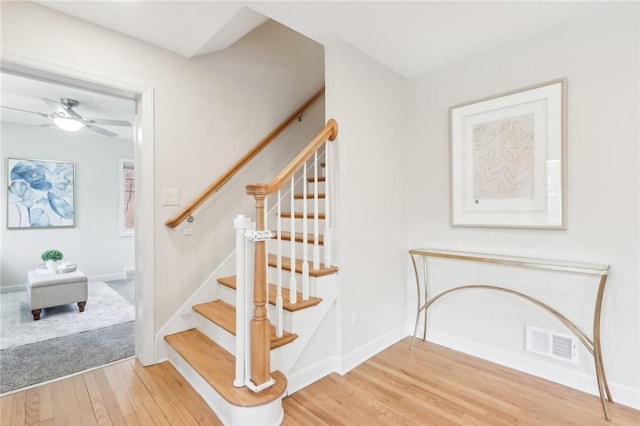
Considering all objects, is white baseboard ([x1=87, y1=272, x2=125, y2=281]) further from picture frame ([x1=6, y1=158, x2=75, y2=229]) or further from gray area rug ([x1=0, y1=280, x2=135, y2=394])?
gray area rug ([x1=0, y1=280, x2=135, y2=394])

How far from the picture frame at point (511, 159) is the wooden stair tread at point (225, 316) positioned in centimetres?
159

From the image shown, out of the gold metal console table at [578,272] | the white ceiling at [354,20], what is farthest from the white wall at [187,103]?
the gold metal console table at [578,272]

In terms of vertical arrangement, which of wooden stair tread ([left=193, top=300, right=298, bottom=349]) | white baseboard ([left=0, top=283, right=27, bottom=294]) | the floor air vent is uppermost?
wooden stair tread ([left=193, top=300, right=298, bottom=349])

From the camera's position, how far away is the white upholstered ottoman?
312cm

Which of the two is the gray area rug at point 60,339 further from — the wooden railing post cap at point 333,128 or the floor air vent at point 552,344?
the floor air vent at point 552,344

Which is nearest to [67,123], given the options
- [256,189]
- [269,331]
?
[256,189]

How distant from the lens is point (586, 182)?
1.89 m

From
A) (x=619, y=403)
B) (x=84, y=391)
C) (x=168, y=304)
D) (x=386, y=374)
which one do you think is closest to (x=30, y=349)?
(x=84, y=391)

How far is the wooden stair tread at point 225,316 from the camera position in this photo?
180 cm

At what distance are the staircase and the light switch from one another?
2.33 ft

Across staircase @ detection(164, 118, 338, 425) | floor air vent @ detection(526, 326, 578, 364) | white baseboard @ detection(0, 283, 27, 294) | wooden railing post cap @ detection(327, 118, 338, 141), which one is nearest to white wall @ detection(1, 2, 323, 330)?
staircase @ detection(164, 118, 338, 425)

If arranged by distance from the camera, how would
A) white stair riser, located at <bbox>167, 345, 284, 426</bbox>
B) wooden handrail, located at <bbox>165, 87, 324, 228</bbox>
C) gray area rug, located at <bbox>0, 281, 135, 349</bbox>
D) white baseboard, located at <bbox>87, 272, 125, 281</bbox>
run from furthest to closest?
white baseboard, located at <bbox>87, 272, 125, 281</bbox> < gray area rug, located at <bbox>0, 281, 135, 349</bbox> < wooden handrail, located at <bbox>165, 87, 324, 228</bbox> < white stair riser, located at <bbox>167, 345, 284, 426</bbox>

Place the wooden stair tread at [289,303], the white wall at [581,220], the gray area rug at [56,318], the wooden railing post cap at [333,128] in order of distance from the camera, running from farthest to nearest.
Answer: the gray area rug at [56,318] < the wooden railing post cap at [333,128] < the wooden stair tread at [289,303] < the white wall at [581,220]

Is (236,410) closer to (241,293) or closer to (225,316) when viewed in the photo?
(241,293)
